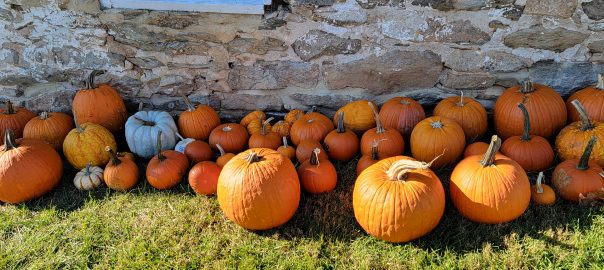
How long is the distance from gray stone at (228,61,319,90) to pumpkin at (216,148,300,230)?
1.21 m

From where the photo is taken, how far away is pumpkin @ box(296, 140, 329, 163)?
368 centimetres

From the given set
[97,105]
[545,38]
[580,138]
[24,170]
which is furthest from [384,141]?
[24,170]

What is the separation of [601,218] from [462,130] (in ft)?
3.64

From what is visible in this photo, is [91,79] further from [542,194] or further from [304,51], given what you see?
[542,194]

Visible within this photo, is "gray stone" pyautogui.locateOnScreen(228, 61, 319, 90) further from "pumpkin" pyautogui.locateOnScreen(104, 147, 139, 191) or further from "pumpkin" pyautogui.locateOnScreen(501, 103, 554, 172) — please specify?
"pumpkin" pyautogui.locateOnScreen(501, 103, 554, 172)

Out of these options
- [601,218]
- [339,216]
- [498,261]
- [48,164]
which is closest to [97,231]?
[48,164]

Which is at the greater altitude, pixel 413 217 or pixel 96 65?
pixel 96 65

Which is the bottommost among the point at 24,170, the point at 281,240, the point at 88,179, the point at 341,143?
the point at 281,240

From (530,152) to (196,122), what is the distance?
9.10ft

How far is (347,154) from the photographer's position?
3.86 meters

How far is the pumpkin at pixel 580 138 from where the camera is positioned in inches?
132

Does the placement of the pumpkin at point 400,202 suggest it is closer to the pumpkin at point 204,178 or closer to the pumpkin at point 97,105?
the pumpkin at point 204,178

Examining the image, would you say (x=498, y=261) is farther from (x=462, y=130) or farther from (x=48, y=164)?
(x=48, y=164)

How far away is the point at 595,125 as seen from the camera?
11.4 feet
